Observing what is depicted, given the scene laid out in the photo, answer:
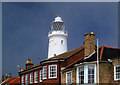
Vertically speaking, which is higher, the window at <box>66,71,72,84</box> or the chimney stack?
the chimney stack

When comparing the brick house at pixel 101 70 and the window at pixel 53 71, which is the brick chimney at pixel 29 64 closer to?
the window at pixel 53 71

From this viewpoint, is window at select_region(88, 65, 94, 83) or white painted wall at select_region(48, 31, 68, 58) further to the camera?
white painted wall at select_region(48, 31, 68, 58)


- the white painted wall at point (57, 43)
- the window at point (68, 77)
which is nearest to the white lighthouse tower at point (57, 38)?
the white painted wall at point (57, 43)

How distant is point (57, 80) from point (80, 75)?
6.30 m

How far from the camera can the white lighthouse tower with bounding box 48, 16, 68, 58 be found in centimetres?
5266

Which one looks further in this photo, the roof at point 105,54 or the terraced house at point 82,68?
the roof at point 105,54

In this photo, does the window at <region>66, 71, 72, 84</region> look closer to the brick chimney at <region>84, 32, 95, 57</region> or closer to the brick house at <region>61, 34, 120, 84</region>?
the brick house at <region>61, 34, 120, 84</region>

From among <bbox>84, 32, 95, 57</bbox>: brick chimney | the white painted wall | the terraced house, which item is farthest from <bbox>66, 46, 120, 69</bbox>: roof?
the white painted wall

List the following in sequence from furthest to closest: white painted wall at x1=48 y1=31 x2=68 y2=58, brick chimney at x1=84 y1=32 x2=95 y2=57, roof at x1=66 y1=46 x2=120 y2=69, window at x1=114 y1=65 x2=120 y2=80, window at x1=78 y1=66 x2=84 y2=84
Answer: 1. white painted wall at x1=48 y1=31 x2=68 y2=58
2. brick chimney at x1=84 y1=32 x2=95 y2=57
3. window at x1=78 y1=66 x2=84 y2=84
4. roof at x1=66 y1=46 x2=120 y2=69
5. window at x1=114 y1=65 x2=120 y2=80

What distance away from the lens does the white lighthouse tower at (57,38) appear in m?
52.7

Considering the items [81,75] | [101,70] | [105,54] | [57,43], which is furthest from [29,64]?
[101,70]

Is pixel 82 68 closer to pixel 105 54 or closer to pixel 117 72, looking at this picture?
pixel 105 54

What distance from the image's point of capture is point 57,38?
175 ft

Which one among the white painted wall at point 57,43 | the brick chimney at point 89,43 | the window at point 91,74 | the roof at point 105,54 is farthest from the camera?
the white painted wall at point 57,43
